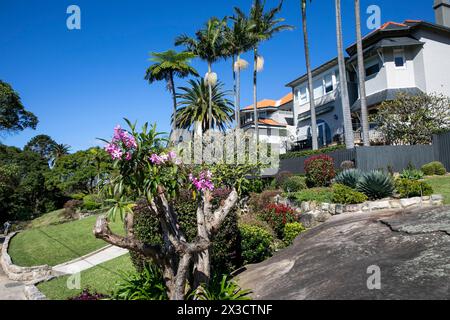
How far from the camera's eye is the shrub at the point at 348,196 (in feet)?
38.1

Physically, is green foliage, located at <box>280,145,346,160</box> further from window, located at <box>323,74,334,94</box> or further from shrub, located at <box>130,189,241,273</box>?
shrub, located at <box>130,189,241,273</box>

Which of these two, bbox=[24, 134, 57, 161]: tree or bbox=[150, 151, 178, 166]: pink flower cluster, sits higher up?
bbox=[24, 134, 57, 161]: tree

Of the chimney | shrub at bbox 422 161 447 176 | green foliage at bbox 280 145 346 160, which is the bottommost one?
shrub at bbox 422 161 447 176

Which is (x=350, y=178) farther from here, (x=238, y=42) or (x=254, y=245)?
(x=238, y=42)

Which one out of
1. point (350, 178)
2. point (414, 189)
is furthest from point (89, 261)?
point (414, 189)

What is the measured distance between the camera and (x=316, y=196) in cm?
1312

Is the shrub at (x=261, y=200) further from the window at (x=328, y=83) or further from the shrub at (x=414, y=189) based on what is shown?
the window at (x=328, y=83)

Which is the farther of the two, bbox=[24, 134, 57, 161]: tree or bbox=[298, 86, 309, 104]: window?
bbox=[24, 134, 57, 161]: tree

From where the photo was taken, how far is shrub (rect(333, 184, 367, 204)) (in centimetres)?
1161

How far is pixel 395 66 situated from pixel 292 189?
16355mm

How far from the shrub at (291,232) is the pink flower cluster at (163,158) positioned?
6711 millimetres

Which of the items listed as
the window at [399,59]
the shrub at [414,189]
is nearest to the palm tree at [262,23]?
the window at [399,59]

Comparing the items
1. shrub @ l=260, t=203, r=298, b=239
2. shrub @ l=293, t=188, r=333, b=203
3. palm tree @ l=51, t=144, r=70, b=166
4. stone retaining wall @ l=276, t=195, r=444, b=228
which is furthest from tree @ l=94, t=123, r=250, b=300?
palm tree @ l=51, t=144, r=70, b=166

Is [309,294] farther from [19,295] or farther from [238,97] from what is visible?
[238,97]
